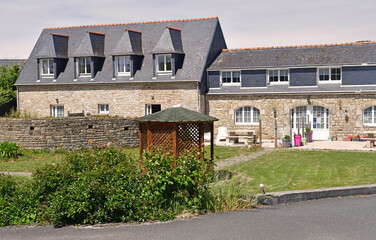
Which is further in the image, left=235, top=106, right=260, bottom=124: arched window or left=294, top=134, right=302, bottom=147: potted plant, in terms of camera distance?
left=235, top=106, right=260, bottom=124: arched window

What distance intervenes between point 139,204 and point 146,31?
26.3 meters

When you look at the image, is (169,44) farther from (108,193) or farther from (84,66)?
(108,193)

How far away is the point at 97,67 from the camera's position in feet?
109

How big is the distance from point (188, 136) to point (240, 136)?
15.4 m

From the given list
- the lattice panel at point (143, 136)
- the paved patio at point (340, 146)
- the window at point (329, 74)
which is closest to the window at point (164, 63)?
the paved patio at point (340, 146)

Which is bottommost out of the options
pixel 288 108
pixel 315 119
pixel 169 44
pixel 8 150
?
pixel 8 150

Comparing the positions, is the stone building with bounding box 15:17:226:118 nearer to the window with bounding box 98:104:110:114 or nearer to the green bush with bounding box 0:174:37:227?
the window with bounding box 98:104:110:114

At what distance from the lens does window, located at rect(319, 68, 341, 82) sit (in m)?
28.6

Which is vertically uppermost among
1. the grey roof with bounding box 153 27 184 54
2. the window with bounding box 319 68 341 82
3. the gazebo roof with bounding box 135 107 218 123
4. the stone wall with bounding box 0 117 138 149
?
the grey roof with bounding box 153 27 184 54

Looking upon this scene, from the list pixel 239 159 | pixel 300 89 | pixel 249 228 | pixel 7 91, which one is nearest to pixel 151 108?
pixel 300 89

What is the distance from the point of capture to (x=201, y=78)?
30.1 meters

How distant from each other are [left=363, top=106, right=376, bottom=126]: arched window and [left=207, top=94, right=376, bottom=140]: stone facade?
20 cm

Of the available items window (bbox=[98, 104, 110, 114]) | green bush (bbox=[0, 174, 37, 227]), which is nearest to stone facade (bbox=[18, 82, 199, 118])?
window (bbox=[98, 104, 110, 114])

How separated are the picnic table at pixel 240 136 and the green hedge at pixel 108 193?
52.5 feet
